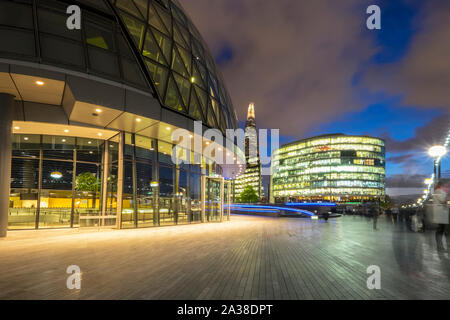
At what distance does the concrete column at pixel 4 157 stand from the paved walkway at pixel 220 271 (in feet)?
8.32

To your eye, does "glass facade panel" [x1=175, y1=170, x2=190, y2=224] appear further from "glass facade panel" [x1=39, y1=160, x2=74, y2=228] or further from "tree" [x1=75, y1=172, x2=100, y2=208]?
"glass facade panel" [x1=39, y1=160, x2=74, y2=228]

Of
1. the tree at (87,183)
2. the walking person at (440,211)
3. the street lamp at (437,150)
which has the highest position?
the street lamp at (437,150)

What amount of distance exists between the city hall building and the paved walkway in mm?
6703

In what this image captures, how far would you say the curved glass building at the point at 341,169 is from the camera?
4811 inches

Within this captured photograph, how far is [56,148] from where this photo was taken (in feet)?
55.9

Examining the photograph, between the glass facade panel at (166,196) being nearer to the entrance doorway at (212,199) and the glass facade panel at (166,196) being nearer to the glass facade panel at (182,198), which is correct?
→ the glass facade panel at (182,198)

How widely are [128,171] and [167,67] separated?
711 centimetres

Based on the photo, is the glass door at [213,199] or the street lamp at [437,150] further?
the glass door at [213,199]

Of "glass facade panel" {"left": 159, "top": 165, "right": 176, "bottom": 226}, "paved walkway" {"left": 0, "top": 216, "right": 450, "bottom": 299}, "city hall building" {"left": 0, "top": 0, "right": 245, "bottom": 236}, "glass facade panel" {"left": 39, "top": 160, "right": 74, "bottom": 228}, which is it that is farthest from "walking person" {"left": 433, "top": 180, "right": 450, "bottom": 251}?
"glass facade panel" {"left": 39, "top": 160, "right": 74, "bottom": 228}

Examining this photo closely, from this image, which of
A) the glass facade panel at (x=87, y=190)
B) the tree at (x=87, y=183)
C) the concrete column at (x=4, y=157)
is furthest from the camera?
the tree at (x=87, y=183)

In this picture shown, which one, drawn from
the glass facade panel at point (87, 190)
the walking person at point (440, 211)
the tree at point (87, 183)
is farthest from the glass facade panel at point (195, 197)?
the walking person at point (440, 211)

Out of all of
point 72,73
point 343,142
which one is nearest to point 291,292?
point 72,73

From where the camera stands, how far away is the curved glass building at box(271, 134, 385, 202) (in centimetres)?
12219

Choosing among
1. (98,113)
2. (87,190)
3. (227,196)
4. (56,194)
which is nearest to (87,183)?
(87,190)
